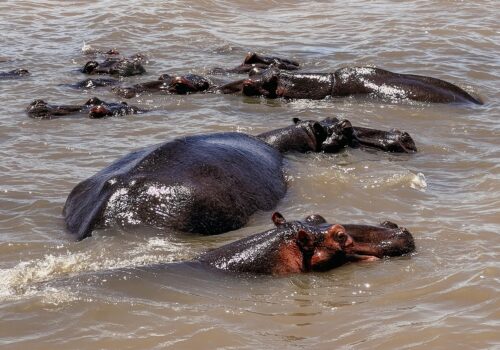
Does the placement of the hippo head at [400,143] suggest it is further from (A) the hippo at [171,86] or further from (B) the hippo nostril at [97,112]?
(A) the hippo at [171,86]

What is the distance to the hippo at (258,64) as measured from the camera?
13266 millimetres

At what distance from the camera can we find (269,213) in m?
7.12

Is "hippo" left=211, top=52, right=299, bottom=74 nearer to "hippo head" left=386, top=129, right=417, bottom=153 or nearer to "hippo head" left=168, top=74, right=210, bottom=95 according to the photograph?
"hippo head" left=168, top=74, right=210, bottom=95

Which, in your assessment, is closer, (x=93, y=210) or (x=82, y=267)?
(x=82, y=267)

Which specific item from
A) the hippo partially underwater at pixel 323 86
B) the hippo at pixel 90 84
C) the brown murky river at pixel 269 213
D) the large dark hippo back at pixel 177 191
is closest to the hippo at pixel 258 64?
the brown murky river at pixel 269 213

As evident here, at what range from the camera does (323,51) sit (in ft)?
48.6

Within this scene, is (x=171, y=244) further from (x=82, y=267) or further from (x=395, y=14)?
(x=395, y=14)

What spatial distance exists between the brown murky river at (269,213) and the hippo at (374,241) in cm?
8

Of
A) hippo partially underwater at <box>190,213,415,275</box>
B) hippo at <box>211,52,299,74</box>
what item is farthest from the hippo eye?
hippo at <box>211,52,299,74</box>

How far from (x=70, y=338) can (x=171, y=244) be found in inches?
64.2

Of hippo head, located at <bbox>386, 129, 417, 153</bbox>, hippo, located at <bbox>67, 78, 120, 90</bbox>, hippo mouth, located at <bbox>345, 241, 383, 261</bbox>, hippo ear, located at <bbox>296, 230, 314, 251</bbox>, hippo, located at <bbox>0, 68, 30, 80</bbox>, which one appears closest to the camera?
hippo ear, located at <bbox>296, 230, 314, 251</bbox>

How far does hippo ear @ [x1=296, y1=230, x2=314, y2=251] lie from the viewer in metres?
5.63

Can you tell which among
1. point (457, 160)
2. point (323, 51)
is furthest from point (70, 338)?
point (323, 51)

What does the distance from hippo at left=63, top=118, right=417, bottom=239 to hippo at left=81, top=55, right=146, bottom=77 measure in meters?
5.59
